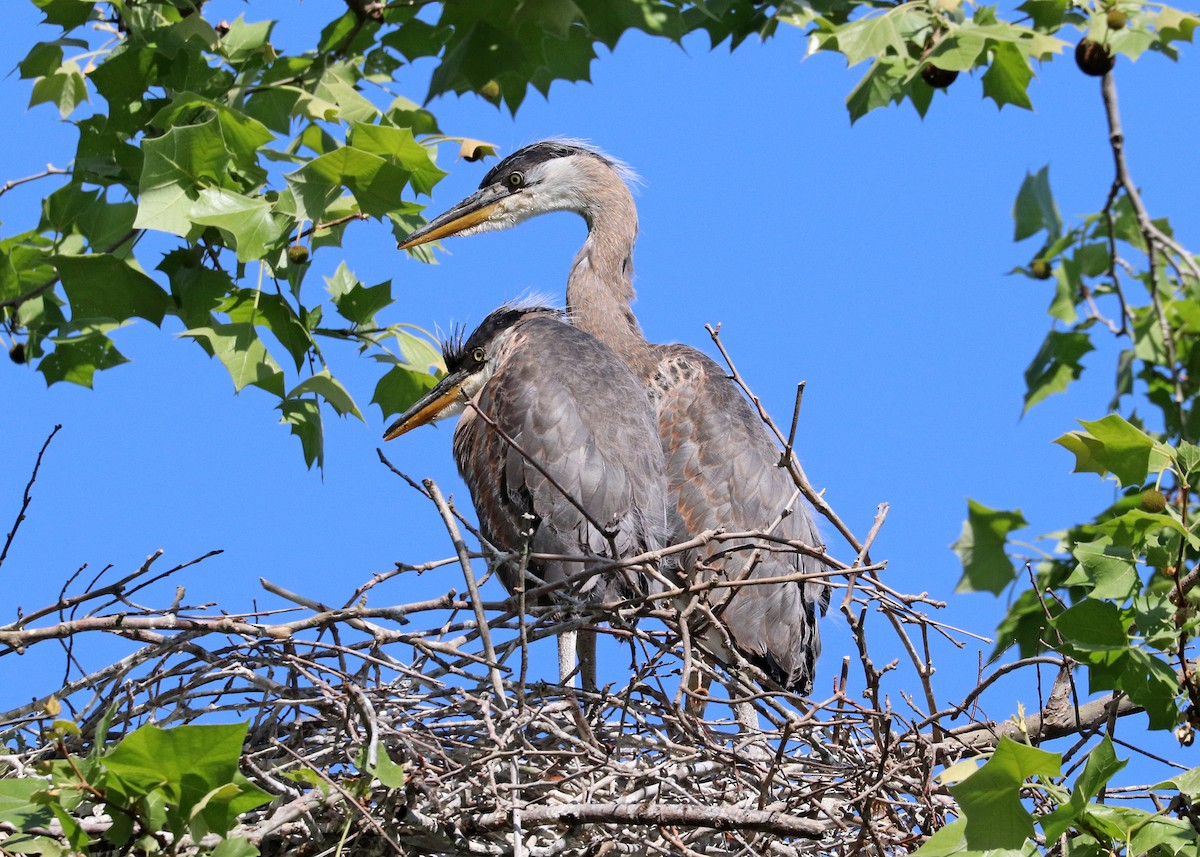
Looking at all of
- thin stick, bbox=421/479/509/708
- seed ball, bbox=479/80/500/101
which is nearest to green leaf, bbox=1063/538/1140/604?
thin stick, bbox=421/479/509/708

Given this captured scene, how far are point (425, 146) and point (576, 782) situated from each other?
1.60m

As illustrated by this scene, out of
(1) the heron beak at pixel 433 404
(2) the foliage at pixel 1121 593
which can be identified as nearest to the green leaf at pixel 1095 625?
(2) the foliage at pixel 1121 593

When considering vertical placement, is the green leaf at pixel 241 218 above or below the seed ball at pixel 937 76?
below

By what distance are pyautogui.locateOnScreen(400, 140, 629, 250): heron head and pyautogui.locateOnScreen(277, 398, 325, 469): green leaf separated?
127 centimetres

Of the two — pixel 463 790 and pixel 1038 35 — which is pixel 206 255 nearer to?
pixel 463 790

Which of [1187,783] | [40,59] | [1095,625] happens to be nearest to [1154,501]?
[1095,625]

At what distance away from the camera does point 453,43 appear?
12.2 ft

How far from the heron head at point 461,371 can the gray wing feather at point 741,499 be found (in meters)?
0.52

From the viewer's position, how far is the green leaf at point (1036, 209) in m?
4.34

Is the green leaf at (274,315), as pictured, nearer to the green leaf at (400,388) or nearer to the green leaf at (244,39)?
the green leaf at (400,388)

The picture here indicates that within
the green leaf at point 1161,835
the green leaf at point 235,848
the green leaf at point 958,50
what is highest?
the green leaf at point 958,50

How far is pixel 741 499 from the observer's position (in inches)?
159

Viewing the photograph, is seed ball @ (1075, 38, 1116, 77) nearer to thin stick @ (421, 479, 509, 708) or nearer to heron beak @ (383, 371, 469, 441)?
heron beak @ (383, 371, 469, 441)

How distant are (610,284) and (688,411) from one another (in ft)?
Result: 2.24
